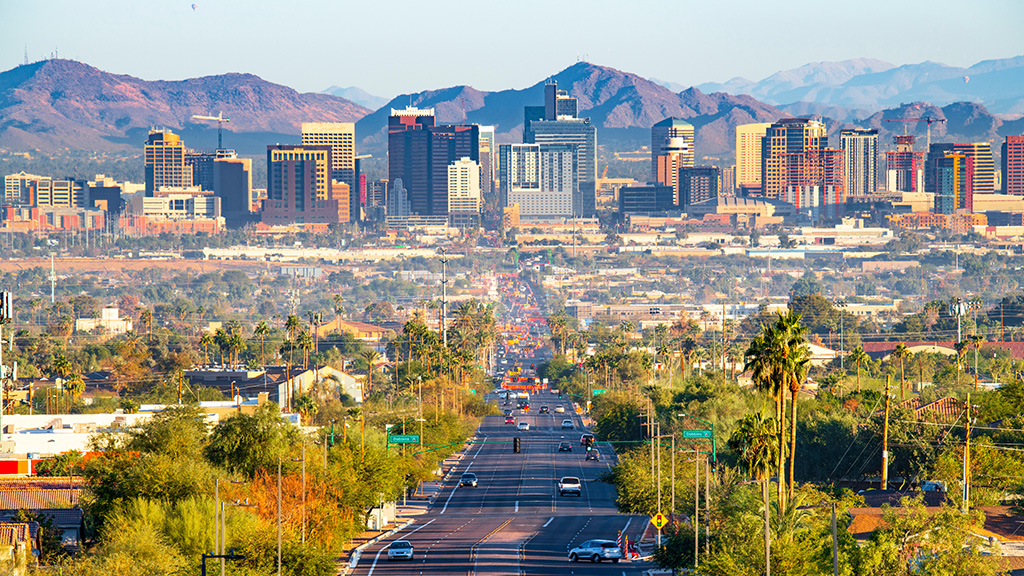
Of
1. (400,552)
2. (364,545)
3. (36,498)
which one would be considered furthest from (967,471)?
(36,498)

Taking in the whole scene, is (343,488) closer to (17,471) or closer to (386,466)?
(386,466)

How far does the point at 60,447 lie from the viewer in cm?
11631

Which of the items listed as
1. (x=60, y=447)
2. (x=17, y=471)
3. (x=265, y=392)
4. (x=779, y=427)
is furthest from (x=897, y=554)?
(x=265, y=392)

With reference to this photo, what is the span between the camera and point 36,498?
270 ft

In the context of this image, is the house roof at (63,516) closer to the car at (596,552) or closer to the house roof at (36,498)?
the house roof at (36,498)

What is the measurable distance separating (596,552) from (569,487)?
3051 cm

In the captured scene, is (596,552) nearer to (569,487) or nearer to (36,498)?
(36,498)

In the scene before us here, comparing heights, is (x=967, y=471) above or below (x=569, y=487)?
above

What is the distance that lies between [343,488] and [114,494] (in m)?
14.0

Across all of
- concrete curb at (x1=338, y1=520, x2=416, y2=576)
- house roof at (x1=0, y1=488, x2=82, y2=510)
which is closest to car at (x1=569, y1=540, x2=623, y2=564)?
concrete curb at (x1=338, y1=520, x2=416, y2=576)

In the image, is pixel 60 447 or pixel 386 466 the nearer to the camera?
pixel 386 466

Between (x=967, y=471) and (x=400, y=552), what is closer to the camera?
(x=400, y=552)

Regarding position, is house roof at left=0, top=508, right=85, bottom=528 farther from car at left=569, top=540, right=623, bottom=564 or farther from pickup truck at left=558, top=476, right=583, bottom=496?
pickup truck at left=558, top=476, right=583, bottom=496

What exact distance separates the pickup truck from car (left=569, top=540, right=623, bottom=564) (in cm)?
2910
